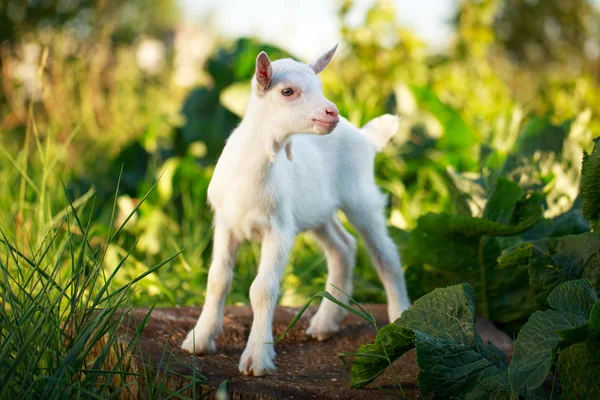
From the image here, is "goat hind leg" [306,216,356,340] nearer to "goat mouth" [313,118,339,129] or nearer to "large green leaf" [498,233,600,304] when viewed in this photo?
"large green leaf" [498,233,600,304]

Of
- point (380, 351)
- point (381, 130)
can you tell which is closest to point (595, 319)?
point (380, 351)

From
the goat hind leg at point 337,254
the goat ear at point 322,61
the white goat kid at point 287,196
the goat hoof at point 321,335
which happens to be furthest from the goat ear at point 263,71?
the goat hoof at point 321,335

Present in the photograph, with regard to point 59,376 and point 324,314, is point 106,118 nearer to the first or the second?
point 324,314

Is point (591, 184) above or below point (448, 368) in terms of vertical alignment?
above

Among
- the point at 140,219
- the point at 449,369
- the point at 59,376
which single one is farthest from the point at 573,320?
the point at 140,219

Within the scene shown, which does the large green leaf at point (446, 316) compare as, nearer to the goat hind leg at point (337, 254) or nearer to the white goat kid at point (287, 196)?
the white goat kid at point (287, 196)

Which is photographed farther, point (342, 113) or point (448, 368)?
point (342, 113)

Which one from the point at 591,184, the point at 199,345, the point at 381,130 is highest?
the point at 381,130

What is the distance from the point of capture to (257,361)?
2.66 metres

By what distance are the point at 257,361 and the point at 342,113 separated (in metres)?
3.33

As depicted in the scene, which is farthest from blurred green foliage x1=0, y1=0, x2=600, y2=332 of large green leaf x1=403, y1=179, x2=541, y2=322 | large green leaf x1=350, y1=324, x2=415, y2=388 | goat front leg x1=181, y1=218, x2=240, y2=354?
large green leaf x1=350, y1=324, x2=415, y2=388

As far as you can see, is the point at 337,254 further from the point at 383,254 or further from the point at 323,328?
the point at 323,328

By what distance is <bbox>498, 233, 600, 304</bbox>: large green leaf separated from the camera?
273 cm

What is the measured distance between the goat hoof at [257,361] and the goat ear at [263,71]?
100 cm
